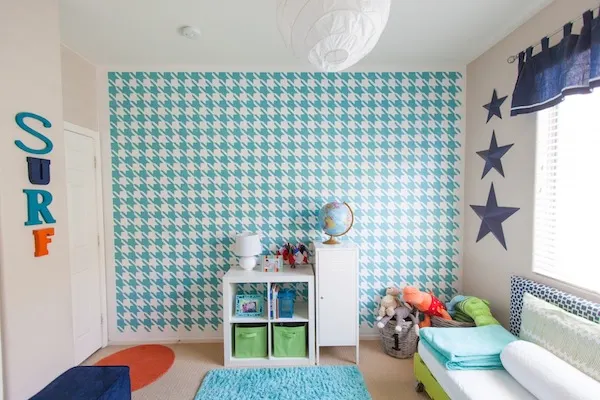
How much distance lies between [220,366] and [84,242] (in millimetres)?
1516

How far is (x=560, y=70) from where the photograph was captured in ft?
5.15

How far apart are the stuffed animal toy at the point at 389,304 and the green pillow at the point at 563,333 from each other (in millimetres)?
884

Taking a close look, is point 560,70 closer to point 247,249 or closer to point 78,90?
point 247,249

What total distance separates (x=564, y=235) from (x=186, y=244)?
2781 millimetres

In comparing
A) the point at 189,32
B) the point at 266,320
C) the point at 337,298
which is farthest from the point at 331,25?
the point at 266,320

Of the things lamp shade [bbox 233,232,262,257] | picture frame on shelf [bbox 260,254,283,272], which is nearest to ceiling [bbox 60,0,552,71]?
lamp shade [bbox 233,232,262,257]

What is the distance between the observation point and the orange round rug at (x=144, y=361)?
208 cm

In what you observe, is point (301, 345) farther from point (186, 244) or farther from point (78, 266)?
point (78, 266)

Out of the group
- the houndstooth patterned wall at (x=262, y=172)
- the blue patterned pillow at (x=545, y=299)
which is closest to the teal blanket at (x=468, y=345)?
the blue patterned pillow at (x=545, y=299)

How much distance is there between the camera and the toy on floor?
2.28 metres

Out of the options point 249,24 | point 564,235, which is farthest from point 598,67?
point 249,24

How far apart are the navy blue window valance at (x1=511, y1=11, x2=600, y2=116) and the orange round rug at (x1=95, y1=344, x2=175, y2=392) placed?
322cm

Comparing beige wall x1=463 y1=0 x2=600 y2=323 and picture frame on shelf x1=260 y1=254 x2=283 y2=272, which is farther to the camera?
picture frame on shelf x1=260 y1=254 x2=283 y2=272

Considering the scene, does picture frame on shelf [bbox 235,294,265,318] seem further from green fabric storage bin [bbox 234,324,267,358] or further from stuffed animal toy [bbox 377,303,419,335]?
stuffed animal toy [bbox 377,303,419,335]
